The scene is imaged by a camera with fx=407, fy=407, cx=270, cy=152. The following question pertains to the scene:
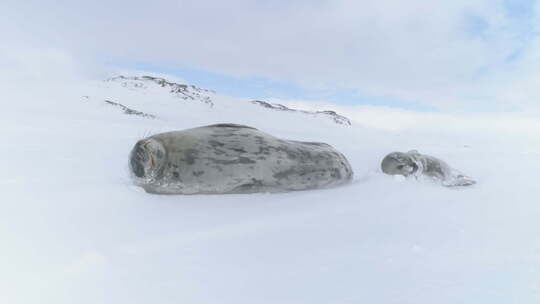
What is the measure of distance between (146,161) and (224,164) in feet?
1.94

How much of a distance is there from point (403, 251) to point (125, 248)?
1244 mm

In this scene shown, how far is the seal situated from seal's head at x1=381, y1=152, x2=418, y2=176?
1015 mm

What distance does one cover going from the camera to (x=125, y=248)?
69.5 inches

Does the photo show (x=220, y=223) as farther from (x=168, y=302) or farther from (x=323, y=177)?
(x=323, y=177)

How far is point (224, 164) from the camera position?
3160 millimetres

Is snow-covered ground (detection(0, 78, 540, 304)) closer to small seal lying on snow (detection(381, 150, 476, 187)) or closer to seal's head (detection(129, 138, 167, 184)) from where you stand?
seal's head (detection(129, 138, 167, 184))

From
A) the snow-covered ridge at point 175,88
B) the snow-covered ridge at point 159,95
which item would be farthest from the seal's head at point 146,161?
the snow-covered ridge at point 175,88

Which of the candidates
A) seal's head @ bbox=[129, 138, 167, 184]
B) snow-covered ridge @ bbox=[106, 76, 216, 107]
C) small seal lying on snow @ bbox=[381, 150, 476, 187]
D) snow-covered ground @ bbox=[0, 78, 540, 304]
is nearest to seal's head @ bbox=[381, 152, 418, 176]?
small seal lying on snow @ bbox=[381, 150, 476, 187]

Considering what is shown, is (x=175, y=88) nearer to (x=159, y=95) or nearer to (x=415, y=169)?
(x=159, y=95)

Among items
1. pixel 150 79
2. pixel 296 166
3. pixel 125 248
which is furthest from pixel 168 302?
pixel 150 79

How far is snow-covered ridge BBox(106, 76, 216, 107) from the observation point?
33.1 metres

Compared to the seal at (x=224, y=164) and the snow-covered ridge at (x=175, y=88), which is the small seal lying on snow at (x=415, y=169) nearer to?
the seal at (x=224, y=164)

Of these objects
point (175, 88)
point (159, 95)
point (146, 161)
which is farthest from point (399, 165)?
point (175, 88)

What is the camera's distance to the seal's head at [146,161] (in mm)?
2881
